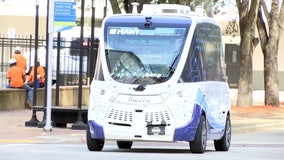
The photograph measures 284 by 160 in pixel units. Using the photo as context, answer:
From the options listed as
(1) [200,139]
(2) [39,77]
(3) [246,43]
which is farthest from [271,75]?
(1) [200,139]

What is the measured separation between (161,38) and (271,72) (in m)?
18.7

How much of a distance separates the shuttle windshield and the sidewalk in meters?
3.31

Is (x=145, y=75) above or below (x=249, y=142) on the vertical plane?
above

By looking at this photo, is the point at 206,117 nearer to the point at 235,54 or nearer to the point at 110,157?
the point at 110,157

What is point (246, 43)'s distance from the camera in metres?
32.8

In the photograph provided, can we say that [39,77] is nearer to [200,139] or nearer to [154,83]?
[154,83]

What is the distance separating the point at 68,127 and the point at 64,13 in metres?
3.33

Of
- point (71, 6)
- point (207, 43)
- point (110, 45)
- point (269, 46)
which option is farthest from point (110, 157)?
point (269, 46)

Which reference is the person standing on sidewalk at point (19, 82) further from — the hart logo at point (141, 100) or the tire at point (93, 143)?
the hart logo at point (141, 100)

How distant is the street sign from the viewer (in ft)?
67.6

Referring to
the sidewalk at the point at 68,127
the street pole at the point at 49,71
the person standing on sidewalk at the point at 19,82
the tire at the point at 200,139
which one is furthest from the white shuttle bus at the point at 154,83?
the person standing on sidewalk at the point at 19,82

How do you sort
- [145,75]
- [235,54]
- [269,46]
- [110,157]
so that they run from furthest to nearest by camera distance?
[235,54] → [269,46] → [145,75] → [110,157]

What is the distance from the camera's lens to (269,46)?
34.4 metres

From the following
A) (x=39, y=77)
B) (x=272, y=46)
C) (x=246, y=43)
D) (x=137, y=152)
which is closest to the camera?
(x=137, y=152)
